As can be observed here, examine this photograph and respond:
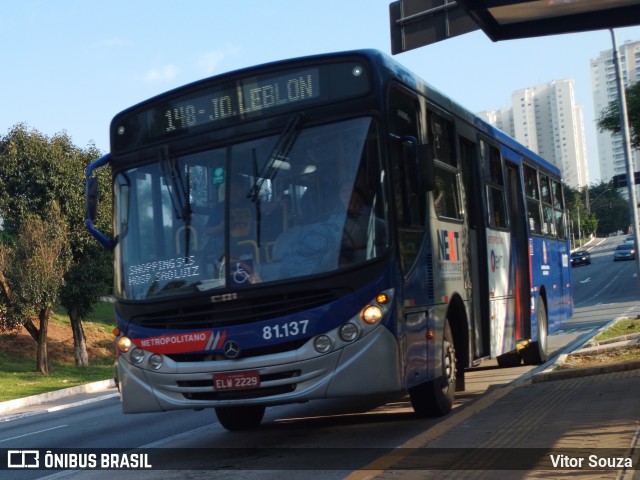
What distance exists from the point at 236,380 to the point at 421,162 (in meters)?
2.50

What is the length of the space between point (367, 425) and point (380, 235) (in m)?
2.82

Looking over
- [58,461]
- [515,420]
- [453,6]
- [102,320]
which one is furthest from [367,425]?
[102,320]

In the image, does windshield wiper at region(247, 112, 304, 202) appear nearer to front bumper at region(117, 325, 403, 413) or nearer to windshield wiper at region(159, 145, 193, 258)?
windshield wiper at region(159, 145, 193, 258)

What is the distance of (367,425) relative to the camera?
982 centimetres

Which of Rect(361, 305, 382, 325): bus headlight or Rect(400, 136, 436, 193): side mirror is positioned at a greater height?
Rect(400, 136, 436, 193): side mirror

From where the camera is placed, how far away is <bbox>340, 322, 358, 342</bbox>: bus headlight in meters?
7.64

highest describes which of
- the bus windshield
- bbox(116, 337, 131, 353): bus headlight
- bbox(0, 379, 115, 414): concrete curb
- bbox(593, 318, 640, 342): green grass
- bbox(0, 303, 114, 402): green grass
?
the bus windshield

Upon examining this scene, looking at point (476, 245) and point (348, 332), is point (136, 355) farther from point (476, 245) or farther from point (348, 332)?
point (476, 245)

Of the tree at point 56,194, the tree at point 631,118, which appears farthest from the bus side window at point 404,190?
the tree at point 631,118

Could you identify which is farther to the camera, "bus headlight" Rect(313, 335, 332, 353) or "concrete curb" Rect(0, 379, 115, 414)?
"concrete curb" Rect(0, 379, 115, 414)

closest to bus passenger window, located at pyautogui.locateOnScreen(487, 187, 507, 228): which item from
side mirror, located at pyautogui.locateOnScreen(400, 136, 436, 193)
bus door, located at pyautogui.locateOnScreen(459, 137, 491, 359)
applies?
bus door, located at pyautogui.locateOnScreen(459, 137, 491, 359)

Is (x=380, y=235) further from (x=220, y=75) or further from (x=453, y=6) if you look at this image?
(x=453, y=6)

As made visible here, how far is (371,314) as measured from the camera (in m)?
7.69

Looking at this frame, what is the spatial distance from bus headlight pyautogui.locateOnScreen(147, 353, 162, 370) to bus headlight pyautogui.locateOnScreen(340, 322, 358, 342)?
5.50 feet
